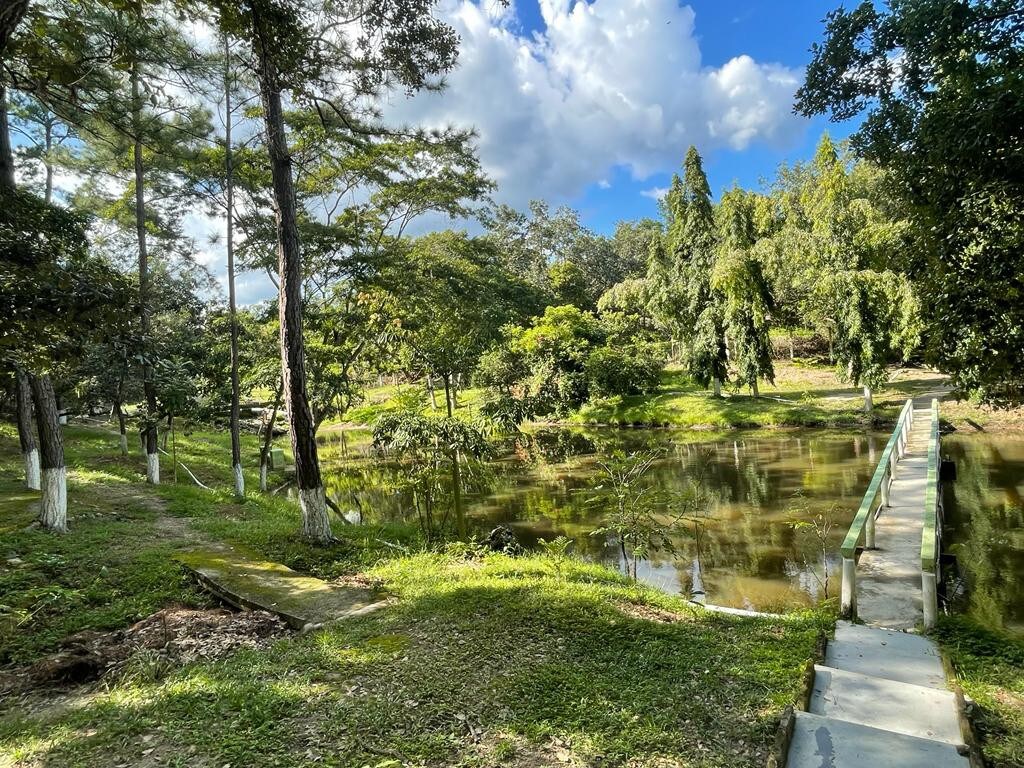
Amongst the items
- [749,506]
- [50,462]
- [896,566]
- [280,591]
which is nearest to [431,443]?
[280,591]

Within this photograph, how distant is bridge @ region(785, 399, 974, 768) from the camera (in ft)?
9.04

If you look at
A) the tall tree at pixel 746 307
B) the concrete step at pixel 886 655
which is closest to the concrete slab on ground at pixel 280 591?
the concrete step at pixel 886 655

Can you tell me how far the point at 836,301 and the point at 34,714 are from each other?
22.4 meters

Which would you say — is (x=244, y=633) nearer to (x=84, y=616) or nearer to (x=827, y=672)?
(x=84, y=616)

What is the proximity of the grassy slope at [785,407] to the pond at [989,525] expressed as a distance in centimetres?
256

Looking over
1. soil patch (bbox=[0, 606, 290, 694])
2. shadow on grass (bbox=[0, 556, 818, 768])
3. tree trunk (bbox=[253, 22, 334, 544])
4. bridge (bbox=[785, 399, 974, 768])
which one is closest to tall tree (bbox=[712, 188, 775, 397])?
bridge (bbox=[785, 399, 974, 768])

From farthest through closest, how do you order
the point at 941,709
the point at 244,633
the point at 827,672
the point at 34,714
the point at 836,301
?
the point at 836,301 → the point at 244,633 → the point at 827,672 → the point at 34,714 → the point at 941,709

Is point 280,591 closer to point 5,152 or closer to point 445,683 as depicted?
point 445,683

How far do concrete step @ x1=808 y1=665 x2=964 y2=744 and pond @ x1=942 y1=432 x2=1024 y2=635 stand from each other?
3.65 meters

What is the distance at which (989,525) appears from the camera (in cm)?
934

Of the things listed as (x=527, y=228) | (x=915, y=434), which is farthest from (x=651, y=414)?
(x=527, y=228)

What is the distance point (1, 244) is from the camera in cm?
417

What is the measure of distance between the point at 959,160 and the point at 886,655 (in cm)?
360

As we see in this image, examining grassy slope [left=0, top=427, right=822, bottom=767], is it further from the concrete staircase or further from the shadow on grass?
the concrete staircase
